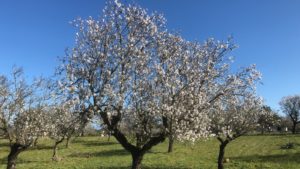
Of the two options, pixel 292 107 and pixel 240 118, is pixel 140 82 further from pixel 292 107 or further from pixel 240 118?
pixel 292 107

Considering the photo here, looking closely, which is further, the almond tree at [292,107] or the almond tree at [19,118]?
the almond tree at [292,107]

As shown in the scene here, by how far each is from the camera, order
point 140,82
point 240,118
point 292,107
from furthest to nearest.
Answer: point 292,107 < point 240,118 < point 140,82

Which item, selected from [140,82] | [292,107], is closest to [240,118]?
[140,82]

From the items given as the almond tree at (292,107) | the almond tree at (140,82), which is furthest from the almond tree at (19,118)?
the almond tree at (292,107)

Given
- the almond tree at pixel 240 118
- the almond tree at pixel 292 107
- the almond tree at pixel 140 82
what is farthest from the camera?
the almond tree at pixel 292 107

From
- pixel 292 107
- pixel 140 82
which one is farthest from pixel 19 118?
pixel 292 107

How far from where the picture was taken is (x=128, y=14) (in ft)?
78.4

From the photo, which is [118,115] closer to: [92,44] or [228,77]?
[92,44]

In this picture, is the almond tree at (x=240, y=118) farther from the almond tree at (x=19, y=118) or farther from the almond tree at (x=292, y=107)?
the almond tree at (x=292, y=107)

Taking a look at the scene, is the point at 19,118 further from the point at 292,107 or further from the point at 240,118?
the point at 292,107

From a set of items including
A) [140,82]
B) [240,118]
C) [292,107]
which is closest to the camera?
[140,82]

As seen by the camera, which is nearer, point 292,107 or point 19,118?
point 19,118

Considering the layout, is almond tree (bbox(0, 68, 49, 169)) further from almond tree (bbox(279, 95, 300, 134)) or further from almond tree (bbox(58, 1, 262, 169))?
almond tree (bbox(279, 95, 300, 134))

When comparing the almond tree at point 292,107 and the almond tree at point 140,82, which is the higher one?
the almond tree at point 292,107
